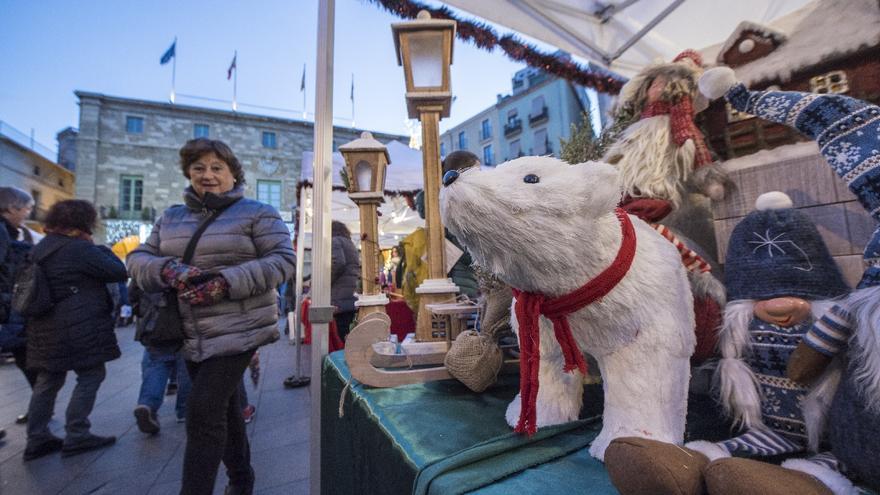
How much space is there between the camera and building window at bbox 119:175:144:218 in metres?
17.8

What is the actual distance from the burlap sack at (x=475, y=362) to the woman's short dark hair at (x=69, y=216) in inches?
105

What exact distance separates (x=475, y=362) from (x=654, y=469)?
22.6 inches

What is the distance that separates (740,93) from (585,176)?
17.7 inches

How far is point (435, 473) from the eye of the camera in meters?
0.58

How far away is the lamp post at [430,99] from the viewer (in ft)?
4.58

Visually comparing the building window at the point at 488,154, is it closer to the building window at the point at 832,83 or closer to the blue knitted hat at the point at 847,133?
the building window at the point at 832,83

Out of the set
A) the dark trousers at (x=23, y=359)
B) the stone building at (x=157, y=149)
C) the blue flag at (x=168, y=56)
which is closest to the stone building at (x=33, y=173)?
the stone building at (x=157, y=149)

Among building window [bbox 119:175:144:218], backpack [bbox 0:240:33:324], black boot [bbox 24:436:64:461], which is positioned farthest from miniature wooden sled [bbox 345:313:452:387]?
building window [bbox 119:175:144:218]

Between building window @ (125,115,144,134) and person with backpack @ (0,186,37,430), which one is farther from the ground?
building window @ (125,115,144,134)

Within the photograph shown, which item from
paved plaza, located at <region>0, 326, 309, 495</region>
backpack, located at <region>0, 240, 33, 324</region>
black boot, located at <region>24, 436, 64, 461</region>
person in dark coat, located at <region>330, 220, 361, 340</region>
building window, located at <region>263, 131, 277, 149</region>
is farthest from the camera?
building window, located at <region>263, 131, 277, 149</region>

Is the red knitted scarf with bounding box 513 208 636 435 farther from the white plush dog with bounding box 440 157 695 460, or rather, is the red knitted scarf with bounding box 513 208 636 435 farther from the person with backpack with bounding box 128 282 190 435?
the person with backpack with bounding box 128 282 190 435

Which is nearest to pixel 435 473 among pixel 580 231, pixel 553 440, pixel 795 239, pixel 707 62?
pixel 553 440

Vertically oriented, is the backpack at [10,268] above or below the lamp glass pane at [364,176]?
below

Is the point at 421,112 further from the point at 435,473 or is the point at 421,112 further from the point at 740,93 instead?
the point at 435,473
